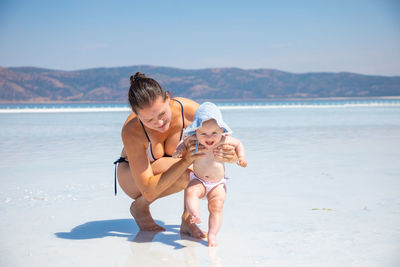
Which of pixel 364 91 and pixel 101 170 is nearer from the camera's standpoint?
pixel 101 170

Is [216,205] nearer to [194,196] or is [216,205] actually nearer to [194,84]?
[194,196]

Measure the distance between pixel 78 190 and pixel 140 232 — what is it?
174 centimetres

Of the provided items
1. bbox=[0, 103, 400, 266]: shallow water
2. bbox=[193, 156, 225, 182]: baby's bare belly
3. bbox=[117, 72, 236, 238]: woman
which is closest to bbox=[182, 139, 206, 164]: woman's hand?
bbox=[117, 72, 236, 238]: woman

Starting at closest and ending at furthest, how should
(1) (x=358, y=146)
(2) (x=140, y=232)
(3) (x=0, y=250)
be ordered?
(3) (x=0, y=250) < (2) (x=140, y=232) < (1) (x=358, y=146)

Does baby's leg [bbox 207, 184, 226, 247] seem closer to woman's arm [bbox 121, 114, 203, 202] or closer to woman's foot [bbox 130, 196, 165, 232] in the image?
woman's arm [bbox 121, 114, 203, 202]

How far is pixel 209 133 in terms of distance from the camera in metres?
2.91

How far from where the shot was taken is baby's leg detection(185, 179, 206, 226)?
2.80 metres

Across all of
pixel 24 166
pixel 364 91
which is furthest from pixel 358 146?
pixel 364 91

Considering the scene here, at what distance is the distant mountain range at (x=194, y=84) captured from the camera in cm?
12194

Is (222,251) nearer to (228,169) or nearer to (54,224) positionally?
(54,224)

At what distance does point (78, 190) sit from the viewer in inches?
187

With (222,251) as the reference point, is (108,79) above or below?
above

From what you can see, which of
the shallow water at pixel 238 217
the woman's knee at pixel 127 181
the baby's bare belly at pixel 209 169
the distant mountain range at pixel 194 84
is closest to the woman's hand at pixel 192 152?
the baby's bare belly at pixel 209 169

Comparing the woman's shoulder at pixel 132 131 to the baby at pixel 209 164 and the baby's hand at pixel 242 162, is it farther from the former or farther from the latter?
the baby's hand at pixel 242 162
